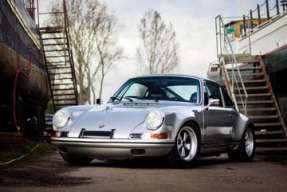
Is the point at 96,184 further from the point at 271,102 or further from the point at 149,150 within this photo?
the point at 271,102

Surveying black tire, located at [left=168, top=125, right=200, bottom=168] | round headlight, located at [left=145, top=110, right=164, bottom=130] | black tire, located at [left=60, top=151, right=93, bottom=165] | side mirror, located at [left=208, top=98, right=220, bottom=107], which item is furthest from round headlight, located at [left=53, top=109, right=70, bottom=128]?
side mirror, located at [left=208, top=98, right=220, bottom=107]

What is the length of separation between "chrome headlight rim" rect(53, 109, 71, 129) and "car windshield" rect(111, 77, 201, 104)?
1.11 metres

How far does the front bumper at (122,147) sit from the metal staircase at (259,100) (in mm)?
5711

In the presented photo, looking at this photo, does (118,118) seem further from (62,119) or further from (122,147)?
(62,119)

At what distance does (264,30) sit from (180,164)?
39.9 feet

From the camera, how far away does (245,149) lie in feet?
32.6

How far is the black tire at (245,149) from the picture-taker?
981 centimetres

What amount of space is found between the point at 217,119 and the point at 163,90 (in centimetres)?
104

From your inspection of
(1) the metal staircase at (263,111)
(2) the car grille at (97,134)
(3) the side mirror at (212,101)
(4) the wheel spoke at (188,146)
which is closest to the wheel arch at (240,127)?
(3) the side mirror at (212,101)

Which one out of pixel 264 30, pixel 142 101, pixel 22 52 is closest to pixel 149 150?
pixel 142 101

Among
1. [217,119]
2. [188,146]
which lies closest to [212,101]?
[217,119]

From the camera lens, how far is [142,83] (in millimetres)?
9086

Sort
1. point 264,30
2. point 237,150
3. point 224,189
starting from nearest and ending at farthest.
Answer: point 224,189
point 237,150
point 264,30

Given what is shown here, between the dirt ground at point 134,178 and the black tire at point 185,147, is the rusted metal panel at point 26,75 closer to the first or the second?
the dirt ground at point 134,178
